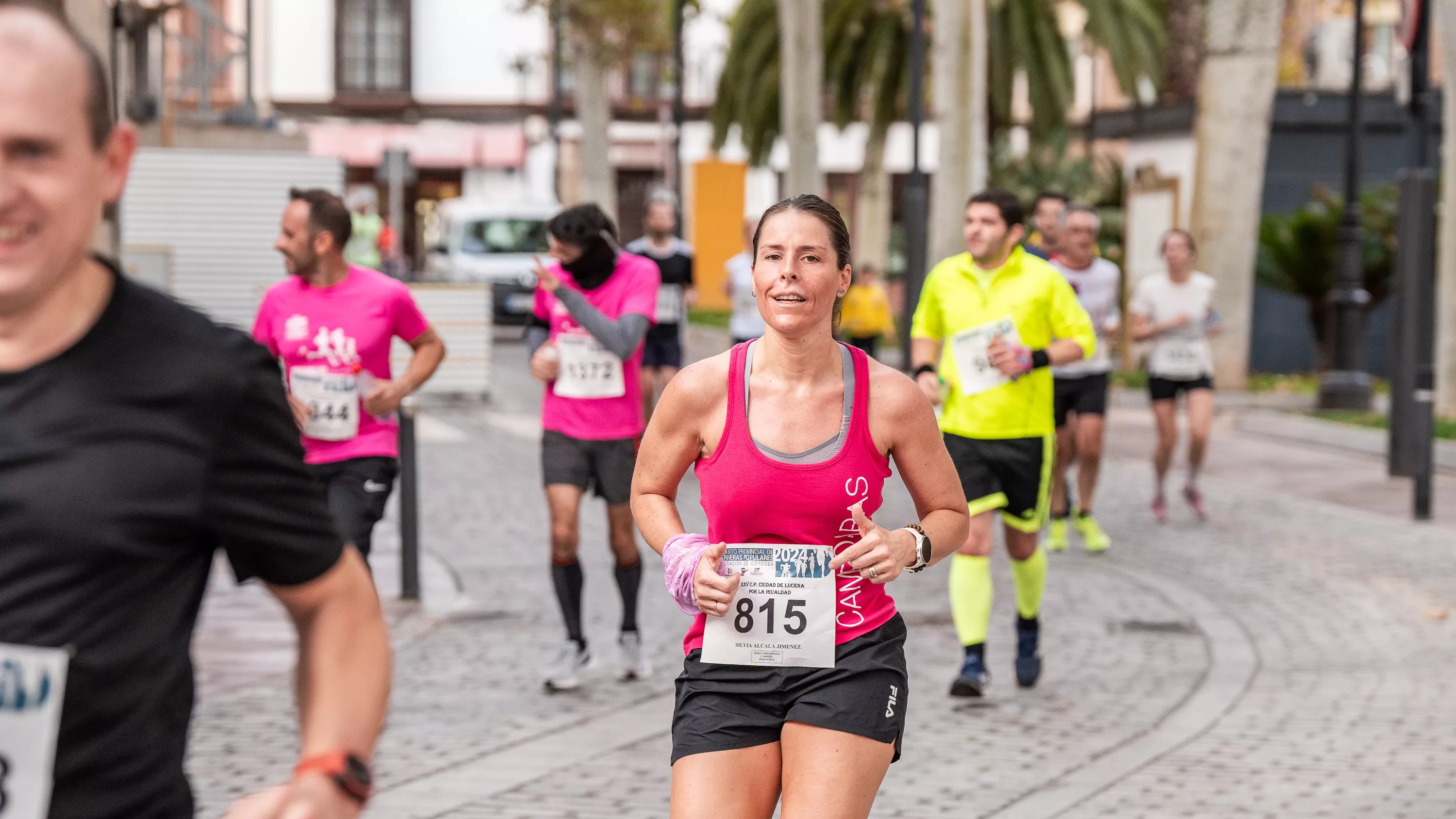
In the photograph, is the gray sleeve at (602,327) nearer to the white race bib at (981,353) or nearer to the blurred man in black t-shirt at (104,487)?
the white race bib at (981,353)

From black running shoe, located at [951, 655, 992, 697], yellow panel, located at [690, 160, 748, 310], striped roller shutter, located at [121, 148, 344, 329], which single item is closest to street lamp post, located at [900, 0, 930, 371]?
striped roller shutter, located at [121, 148, 344, 329]

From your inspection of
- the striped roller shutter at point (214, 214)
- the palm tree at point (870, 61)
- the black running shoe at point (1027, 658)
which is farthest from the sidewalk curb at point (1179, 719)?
the palm tree at point (870, 61)

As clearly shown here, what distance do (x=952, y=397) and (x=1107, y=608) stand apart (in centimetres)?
248

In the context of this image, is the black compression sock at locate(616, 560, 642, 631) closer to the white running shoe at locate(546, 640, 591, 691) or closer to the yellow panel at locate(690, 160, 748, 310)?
the white running shoe at locate(546, 640, 591, 691)

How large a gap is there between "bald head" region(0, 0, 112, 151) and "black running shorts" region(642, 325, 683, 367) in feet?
42.9

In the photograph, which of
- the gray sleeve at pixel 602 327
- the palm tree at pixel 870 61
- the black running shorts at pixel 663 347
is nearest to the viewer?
the gray sleeve at pixel 602 327

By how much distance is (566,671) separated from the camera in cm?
783

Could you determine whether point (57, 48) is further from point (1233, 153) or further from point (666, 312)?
point (1233, 153)

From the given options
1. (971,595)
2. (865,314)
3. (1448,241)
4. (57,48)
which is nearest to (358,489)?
(971,595)

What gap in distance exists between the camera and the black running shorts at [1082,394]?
11.9 metres

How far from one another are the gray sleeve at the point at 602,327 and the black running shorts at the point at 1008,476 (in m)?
1.27

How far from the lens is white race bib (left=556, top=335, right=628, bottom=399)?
7.97m

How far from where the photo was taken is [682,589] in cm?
396

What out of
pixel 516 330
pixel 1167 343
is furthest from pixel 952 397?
pixel 516 330
